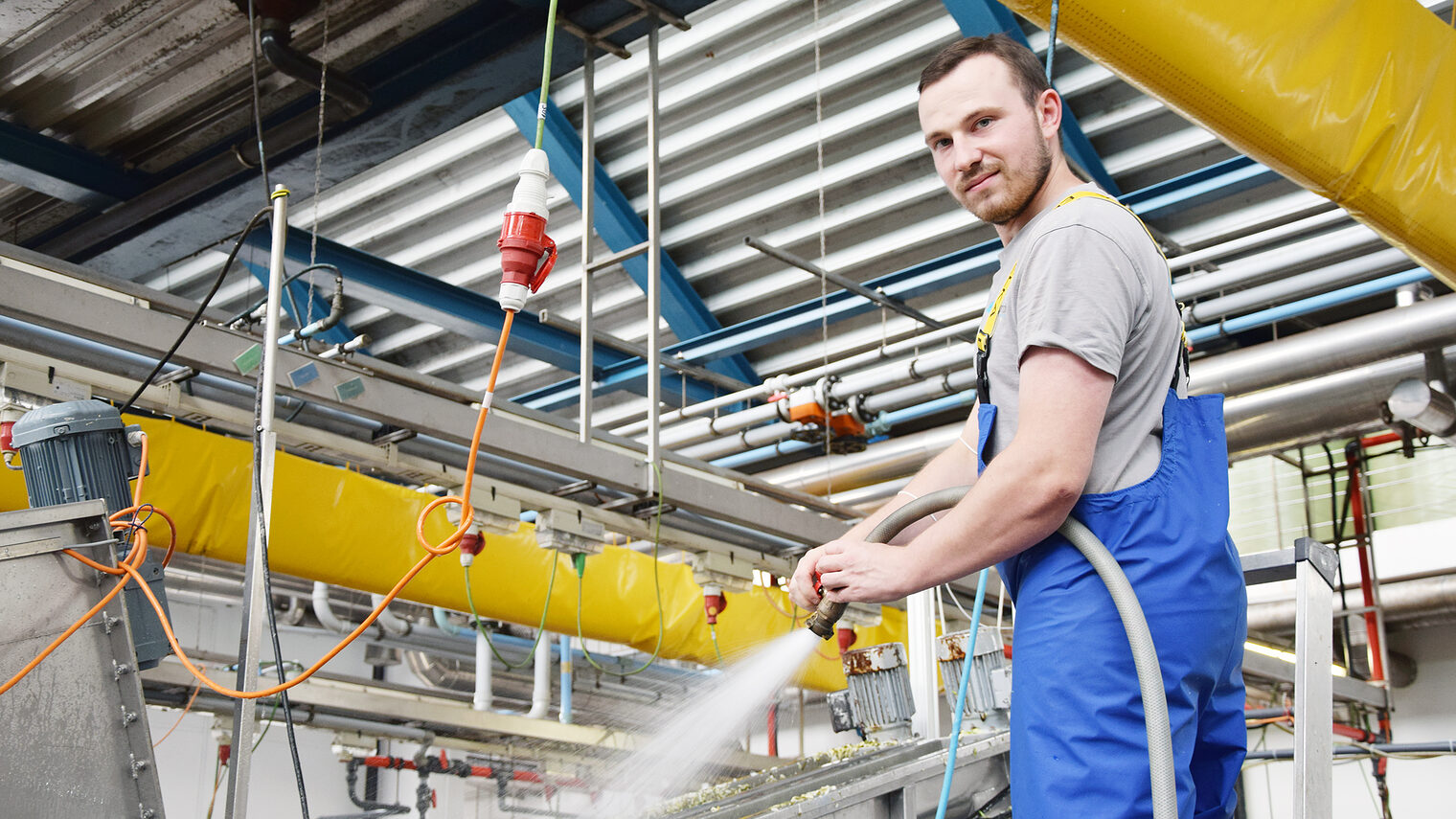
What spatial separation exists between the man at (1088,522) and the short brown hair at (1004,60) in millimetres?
33

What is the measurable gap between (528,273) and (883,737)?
2287mm

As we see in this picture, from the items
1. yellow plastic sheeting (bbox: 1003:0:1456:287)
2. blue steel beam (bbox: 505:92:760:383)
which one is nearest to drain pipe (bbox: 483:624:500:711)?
blue steel beam (bbox: 505:92:760:383)

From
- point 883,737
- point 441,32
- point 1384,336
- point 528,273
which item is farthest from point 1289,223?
point 528,273

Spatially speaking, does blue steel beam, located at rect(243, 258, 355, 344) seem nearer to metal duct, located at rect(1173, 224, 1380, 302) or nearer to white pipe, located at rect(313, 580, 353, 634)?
white pipe, located at rect(313, 580, 353, 634)

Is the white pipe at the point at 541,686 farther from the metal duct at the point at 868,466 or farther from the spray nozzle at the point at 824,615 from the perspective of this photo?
the spray nozzle at the point at 824,615

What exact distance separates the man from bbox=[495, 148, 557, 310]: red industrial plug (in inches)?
26.6

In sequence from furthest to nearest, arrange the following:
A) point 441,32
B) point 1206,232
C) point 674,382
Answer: point 674,382 → point 1206,232 → point 441,32

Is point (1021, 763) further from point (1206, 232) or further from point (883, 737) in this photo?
point (1206, 232)

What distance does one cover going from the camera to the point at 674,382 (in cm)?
793

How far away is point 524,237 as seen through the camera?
1900 millimetres

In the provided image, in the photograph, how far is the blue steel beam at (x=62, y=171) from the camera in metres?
4.64

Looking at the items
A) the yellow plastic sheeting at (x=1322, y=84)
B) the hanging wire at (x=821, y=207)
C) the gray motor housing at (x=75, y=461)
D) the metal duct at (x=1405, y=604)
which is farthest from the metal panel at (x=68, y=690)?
the metal duct at (x=1405, y=604)

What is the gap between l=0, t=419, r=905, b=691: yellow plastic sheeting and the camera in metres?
4.20

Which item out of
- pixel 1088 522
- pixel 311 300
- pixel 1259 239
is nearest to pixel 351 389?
pixel 1088 522
